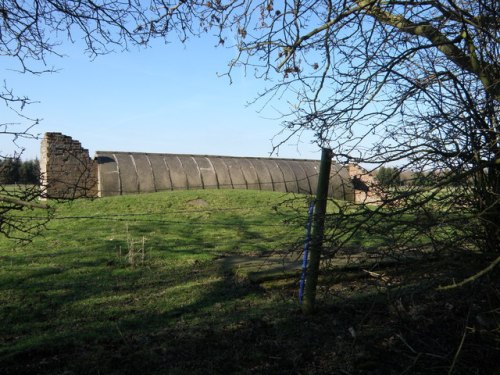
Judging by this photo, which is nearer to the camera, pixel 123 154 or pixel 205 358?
pixel 205 358

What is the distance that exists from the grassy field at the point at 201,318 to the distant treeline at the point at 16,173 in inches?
19.3

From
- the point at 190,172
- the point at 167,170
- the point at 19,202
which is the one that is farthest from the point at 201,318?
the point at 190,172

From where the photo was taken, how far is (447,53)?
4125 millimetres

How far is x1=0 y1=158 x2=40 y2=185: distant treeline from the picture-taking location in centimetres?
388

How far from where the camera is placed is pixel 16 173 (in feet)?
13.3

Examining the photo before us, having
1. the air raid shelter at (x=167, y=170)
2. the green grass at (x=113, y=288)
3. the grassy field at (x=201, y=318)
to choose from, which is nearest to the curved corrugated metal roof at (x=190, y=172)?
the air raid shelter at (x=167, y=170)

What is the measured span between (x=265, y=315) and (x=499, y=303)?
8.06ft

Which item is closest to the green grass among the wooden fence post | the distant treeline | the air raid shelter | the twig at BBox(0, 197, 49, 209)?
the wooden fence post

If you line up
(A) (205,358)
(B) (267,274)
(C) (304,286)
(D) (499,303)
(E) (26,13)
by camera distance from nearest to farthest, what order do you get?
(D) (499,303) < (A) (205,358) < (E) (26,13) < (C) (304,286) < (B) (267,274)

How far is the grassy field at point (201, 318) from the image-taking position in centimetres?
389

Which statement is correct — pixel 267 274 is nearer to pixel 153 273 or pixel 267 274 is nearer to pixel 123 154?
pixel 153 273

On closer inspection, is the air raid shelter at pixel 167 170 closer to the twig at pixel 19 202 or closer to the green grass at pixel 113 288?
the green grass at pixel 113 288

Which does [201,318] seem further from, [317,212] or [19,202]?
[19,202]

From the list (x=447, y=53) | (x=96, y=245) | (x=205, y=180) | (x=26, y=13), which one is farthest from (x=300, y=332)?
(x=205, y=180)
